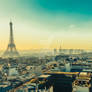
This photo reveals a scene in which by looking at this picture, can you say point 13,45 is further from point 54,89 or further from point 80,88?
point 80,88

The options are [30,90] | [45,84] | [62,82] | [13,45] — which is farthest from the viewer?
[13,45]

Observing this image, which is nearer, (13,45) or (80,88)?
(80,88)

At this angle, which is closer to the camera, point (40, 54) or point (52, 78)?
point (52, 78)

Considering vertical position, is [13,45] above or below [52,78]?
above

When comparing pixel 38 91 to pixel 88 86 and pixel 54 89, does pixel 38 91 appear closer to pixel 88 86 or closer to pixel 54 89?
pixel 54 89

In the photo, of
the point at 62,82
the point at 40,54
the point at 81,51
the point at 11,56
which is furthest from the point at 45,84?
the point at 81,51

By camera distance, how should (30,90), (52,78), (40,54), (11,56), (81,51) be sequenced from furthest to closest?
(81,51) → (40,54) → (11,56) → (52,78) → (30,90)

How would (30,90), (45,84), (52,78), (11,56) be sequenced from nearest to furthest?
(30,90)
(45,84)
(52,78)
(11,56)

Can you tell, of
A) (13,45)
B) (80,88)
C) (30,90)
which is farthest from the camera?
(13,45)

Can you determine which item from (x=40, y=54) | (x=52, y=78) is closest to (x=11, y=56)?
(x=40, y=54)
